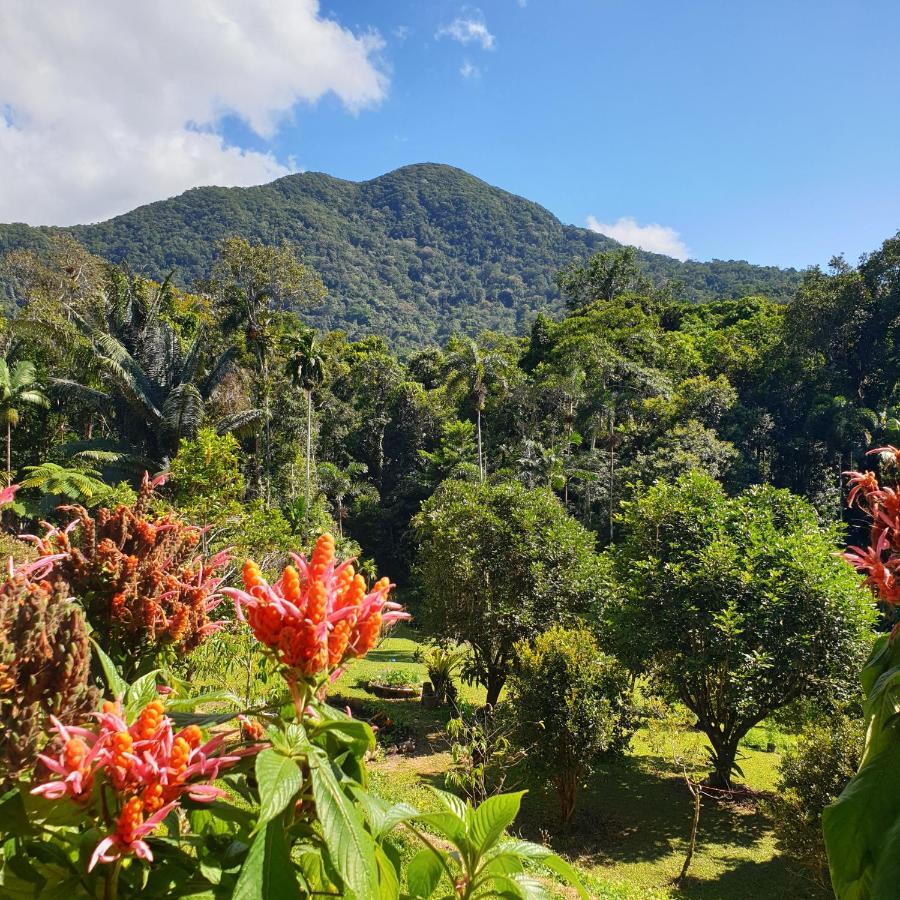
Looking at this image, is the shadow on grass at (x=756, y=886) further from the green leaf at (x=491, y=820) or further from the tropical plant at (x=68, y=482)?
the tropical plant at (x=68, y=482)

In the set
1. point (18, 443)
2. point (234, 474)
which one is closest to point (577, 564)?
point (234, 474)

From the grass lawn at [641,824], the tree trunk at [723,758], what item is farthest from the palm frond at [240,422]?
the tree trunk at [723,758]

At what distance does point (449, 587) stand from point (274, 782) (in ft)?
39.7

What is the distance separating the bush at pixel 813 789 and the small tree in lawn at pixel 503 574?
4.98 m

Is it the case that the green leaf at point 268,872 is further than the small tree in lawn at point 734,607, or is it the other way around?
the small tree in lawn at point 734,607

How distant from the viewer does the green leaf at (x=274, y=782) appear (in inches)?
32.8

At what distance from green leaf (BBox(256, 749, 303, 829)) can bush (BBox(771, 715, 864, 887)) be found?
737 centimetres

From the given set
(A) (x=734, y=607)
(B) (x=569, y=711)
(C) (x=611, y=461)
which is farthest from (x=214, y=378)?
(C) (x=611, y=461)

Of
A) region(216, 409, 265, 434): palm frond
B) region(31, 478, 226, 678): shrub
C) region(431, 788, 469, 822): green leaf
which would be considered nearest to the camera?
region(431, 788, 469, 822): green leaf

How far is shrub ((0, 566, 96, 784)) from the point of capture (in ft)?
3.24

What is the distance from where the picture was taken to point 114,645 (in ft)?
5.54

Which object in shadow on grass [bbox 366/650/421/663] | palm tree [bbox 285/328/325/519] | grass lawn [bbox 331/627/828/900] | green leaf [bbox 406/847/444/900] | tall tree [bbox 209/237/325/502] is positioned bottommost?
shadow on grass [bbox 366/650/421/663]

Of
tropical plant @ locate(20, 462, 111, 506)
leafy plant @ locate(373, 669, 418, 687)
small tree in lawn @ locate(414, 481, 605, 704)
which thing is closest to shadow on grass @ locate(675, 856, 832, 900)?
small tree in lawn @ locate(414, 481, 605, 704)

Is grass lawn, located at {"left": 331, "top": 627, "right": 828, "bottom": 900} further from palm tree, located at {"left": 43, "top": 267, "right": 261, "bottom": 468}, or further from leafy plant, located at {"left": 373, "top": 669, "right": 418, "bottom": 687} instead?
palm tree, located at {"left": 43, "top": 267, "right": 261, "bottom": 468}
